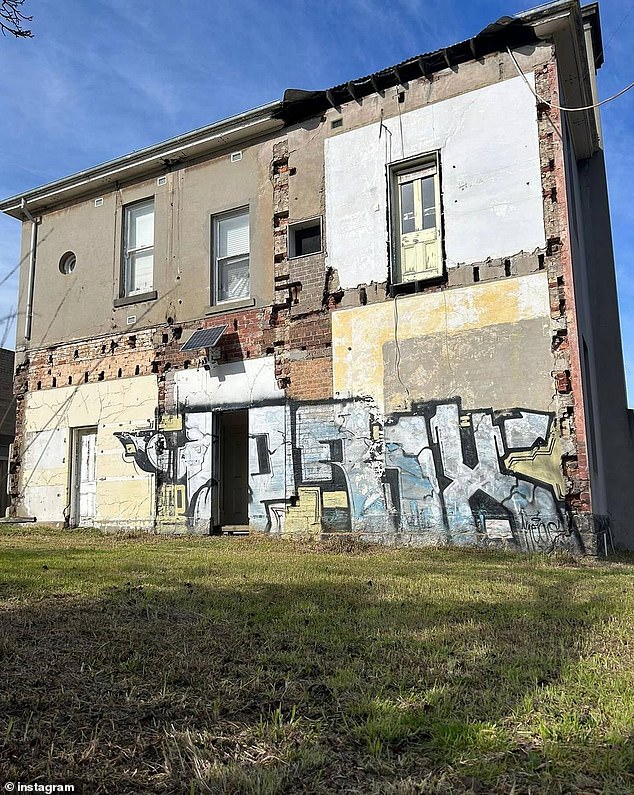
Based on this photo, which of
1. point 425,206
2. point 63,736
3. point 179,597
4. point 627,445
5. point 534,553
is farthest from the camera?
point 627,445

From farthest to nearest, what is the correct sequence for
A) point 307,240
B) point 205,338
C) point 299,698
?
point 205,338 → point 307,240 → point 299,698

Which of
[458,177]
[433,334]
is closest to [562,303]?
[433,334]

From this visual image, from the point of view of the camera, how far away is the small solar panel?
1195cm

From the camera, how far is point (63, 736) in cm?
243

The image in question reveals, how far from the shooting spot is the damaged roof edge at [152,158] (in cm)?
1233

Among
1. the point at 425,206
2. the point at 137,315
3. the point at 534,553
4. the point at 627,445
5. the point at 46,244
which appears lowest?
the point at 534,553

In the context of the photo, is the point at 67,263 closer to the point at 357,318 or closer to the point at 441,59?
the point at 357,318

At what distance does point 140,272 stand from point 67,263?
2234 mm

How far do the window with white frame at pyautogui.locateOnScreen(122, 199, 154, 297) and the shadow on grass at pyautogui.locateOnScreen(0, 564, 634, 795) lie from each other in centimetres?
998

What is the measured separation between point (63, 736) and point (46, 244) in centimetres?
1467

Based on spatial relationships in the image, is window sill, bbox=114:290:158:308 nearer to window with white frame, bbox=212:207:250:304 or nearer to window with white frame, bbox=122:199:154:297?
window with white frame, bbox=122:199:154:297

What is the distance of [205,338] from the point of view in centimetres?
1215

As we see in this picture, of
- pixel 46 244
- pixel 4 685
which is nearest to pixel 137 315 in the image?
pixel 46 244

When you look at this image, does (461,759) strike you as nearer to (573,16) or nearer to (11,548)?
(11,548)
